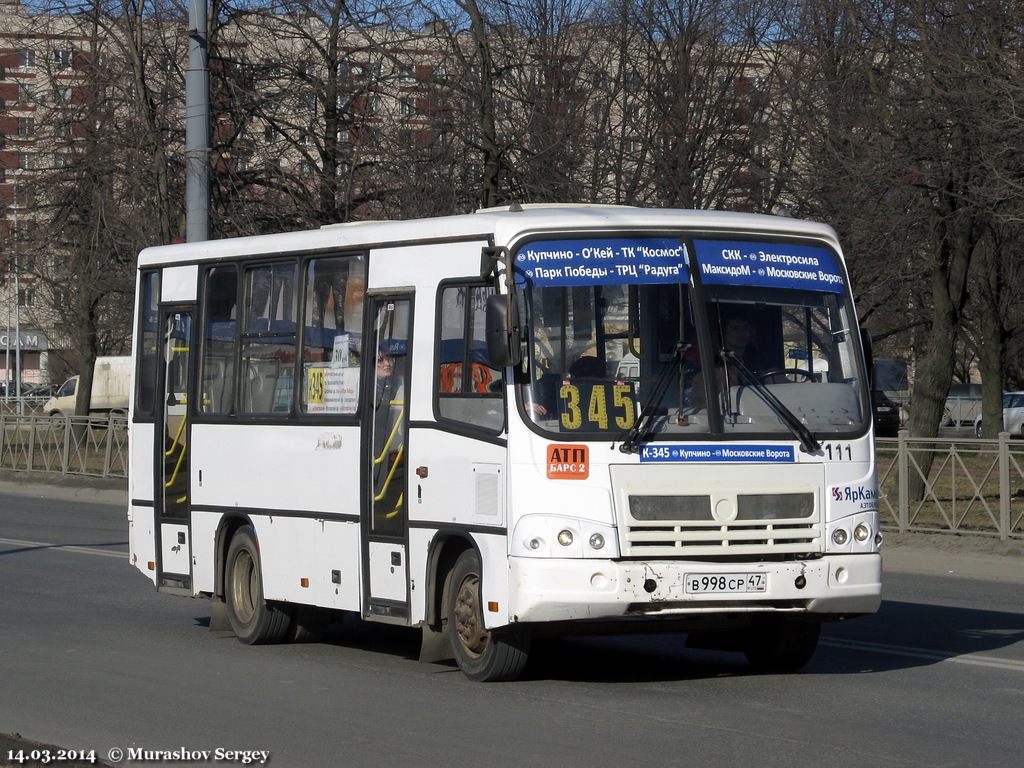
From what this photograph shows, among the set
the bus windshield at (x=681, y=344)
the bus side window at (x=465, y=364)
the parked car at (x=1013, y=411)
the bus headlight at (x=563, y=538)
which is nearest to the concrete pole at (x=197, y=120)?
the bus side window at (x=465, y=364)

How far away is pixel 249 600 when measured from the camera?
12.0m

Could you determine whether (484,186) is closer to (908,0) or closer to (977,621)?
(908,0)

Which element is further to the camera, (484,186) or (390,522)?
(484,186)

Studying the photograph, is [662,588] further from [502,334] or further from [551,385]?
[502,334]

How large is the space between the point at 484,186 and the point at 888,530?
25.7ft

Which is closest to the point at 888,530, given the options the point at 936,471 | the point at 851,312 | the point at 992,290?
the point at 936,471

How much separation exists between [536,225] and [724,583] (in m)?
2.22

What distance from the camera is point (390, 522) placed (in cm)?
1034

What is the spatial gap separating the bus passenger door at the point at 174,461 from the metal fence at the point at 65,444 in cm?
1622

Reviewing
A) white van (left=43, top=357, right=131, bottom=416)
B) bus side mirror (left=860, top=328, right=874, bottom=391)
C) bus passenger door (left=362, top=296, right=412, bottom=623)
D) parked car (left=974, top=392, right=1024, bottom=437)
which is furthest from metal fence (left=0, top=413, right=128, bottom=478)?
white van (left=43, top=357, right=131, bottom=416)

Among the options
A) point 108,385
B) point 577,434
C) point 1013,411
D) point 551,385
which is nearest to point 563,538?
point 577,434

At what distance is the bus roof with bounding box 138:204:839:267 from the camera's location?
376 inches

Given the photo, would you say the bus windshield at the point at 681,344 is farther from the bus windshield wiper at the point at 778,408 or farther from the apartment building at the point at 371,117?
the apartment building at the point at 371,117

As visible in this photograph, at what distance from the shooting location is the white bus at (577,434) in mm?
9086
